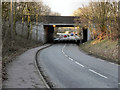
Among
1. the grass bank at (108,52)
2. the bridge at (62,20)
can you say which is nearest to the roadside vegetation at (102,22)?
the grass bank at (108,52)

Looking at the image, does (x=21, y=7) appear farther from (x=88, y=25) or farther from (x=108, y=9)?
(x=108, y=9)

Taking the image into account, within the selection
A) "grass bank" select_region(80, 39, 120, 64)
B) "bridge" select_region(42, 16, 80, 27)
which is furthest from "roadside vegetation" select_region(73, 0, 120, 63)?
"bridge" select_region(42, 16, 80, 27)

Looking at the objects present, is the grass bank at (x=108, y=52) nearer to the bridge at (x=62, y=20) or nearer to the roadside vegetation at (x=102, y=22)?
the roadside vegetation at (x=102, y=22)

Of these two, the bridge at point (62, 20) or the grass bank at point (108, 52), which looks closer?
the grass bank at point (108, 52)

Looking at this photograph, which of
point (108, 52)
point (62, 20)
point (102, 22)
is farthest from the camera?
point (62, 20)

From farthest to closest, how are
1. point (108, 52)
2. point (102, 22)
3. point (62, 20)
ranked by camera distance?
point (62, 20), point (102, 22), point (108, 52)

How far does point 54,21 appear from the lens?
44906 mm

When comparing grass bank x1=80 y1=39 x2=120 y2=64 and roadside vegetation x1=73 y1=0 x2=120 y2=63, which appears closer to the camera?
grass bank x1=80 y1=39 x2=120 y2=64

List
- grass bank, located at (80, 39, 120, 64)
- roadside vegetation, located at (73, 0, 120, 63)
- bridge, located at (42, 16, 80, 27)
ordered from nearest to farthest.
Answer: grass bank, located at (80, 39, 120, 64)
roadside vegetation, located at (73, 0, 120, 63)
bridge, located at (42, 16, 80, 27)

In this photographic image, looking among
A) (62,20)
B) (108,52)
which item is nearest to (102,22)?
(108,52)

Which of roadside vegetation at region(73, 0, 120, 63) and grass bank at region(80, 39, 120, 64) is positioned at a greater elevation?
roadside vegetation at region(73, 0, 120, 63)

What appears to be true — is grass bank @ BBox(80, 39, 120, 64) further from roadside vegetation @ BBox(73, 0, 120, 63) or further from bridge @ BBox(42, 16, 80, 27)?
bridge @ BBox(42, 16, 80, 27)

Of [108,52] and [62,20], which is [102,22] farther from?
[62,20]

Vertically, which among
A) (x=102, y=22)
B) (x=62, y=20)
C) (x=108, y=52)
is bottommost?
(x=108, y=52)
